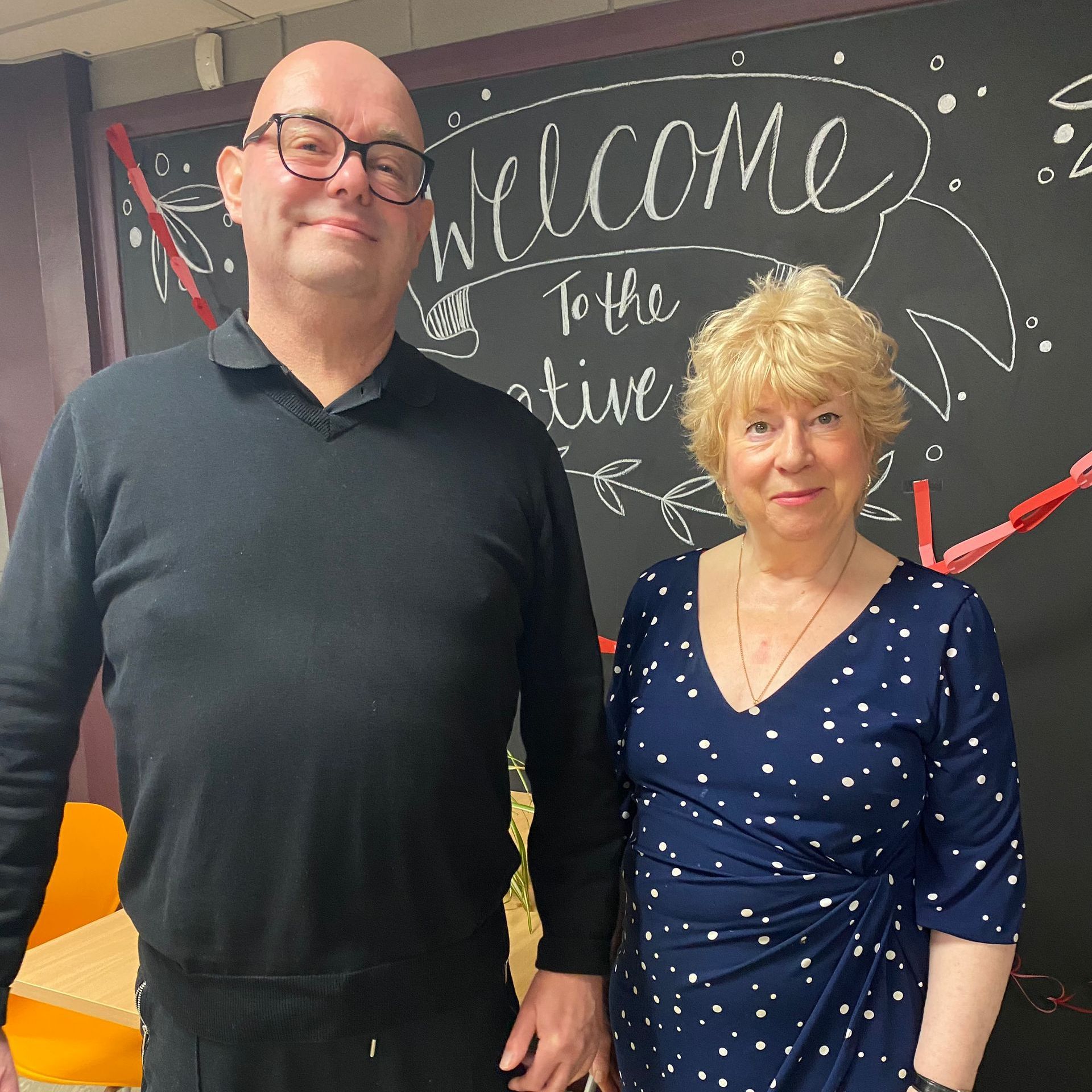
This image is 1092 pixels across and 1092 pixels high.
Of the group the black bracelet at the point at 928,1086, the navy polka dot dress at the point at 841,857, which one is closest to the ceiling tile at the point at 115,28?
the navy polka dot dress at the point at 841,857

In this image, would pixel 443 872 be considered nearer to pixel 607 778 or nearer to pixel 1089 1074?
pixel 607 778

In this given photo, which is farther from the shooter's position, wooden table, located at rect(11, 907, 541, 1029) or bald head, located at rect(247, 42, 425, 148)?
wooden table, located at rect(11, 907, 541, 1029)

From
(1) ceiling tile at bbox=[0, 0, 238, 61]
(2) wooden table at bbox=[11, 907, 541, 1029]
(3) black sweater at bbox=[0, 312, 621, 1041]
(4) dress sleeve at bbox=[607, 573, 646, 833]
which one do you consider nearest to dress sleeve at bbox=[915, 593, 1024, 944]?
(4) dress sleeve at bbox=[607, 573, 646, 833]

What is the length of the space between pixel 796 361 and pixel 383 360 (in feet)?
1.47

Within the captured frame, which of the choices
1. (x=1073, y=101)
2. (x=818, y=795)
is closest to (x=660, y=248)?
(x=1073, y=101)

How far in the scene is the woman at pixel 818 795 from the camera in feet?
2.94

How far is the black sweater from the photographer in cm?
77

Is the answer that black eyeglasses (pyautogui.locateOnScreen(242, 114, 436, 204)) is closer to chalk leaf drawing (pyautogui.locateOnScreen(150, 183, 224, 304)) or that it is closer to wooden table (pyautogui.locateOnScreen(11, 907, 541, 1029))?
wooden table (pyautogui.locateOnScreen(11, 907, 541, 1029))

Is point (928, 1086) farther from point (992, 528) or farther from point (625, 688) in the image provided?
point (992, 528)

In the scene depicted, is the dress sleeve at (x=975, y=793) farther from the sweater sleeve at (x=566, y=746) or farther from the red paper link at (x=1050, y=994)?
the red paper link at (x=1050, y=994)

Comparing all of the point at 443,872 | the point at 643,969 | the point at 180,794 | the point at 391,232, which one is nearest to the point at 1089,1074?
the point at 643,969

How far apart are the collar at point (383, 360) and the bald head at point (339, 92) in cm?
20

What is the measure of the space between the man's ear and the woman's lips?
0.66 meters

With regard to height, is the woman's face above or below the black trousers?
above
